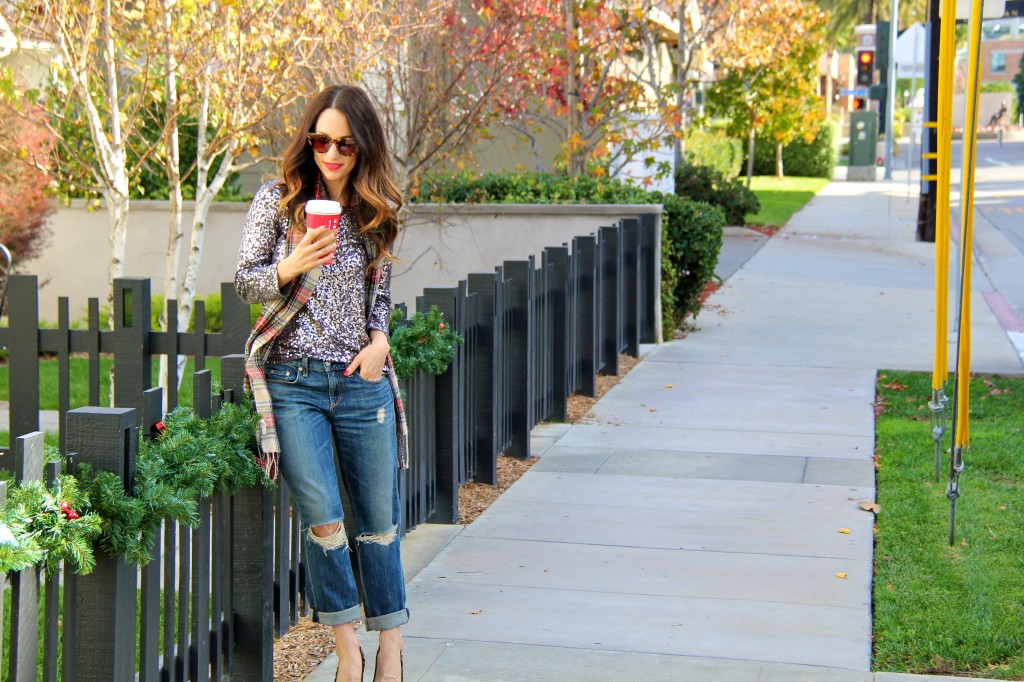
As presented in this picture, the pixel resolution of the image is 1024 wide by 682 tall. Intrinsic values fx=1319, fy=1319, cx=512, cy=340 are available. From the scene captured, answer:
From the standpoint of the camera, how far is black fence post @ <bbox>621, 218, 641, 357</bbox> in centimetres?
1122

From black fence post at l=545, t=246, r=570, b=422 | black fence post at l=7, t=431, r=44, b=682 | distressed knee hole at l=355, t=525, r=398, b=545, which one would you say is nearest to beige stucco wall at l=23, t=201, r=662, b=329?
black fence post at l=545, t=246, r=570, b=422

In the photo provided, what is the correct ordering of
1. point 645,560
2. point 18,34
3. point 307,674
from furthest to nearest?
point 18,34 < point 645,560 < point 307,674

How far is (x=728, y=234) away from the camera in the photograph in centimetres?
2364

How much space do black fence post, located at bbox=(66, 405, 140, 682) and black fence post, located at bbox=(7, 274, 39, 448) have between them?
310cm

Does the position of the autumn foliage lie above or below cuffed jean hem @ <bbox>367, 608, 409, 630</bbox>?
above

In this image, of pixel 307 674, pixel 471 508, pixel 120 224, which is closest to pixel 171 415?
pixel 307 674

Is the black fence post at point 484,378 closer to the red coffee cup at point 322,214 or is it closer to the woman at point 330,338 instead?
the woman at point 330,338

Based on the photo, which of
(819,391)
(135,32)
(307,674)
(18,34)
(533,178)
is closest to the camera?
(307,674)

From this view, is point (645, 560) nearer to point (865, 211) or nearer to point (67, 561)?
point (67, 561)

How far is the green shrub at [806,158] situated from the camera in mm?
44844

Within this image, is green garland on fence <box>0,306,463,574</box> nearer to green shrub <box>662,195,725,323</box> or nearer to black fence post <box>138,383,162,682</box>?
black fence post <box>138,383,162,682</box>

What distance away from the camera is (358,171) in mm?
3859

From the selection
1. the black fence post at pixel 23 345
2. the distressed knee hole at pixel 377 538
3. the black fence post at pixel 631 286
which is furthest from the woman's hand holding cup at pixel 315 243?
the black fence post at pixel 631 286

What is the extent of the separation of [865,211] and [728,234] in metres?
7.22
